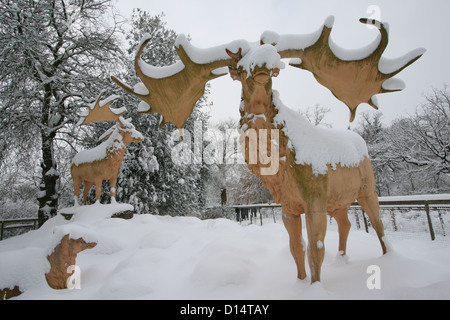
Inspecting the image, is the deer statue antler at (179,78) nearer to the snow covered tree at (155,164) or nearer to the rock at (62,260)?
the rock at (62,260)

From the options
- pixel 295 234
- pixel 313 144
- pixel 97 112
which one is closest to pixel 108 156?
pixel 97 112

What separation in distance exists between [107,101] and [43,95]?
5.72 metres

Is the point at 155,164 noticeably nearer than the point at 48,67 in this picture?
No

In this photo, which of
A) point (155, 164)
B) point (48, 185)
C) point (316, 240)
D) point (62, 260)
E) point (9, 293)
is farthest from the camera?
point (155, 164)

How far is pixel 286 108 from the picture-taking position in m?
2.28

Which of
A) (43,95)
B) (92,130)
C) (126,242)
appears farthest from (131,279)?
(43,95)

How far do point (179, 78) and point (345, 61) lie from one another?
5.46 ft

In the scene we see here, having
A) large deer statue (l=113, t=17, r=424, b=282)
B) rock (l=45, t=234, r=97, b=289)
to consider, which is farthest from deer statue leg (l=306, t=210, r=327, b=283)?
rock (l=45, t=234, r=97, b=289)

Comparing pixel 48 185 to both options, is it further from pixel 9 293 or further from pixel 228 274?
pixel 228 274

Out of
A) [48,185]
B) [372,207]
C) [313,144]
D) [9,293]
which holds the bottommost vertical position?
[9,293]

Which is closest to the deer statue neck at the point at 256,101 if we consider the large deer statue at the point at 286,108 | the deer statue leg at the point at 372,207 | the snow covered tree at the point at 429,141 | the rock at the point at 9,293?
the large deer statue at the point at 286,108

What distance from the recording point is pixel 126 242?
14.6ft

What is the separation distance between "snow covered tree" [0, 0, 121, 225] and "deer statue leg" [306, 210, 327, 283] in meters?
9.68

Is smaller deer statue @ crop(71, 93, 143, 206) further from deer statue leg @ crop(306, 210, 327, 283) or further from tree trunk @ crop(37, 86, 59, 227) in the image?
deer statue leg @ crop(306, 210, 327, 283)
